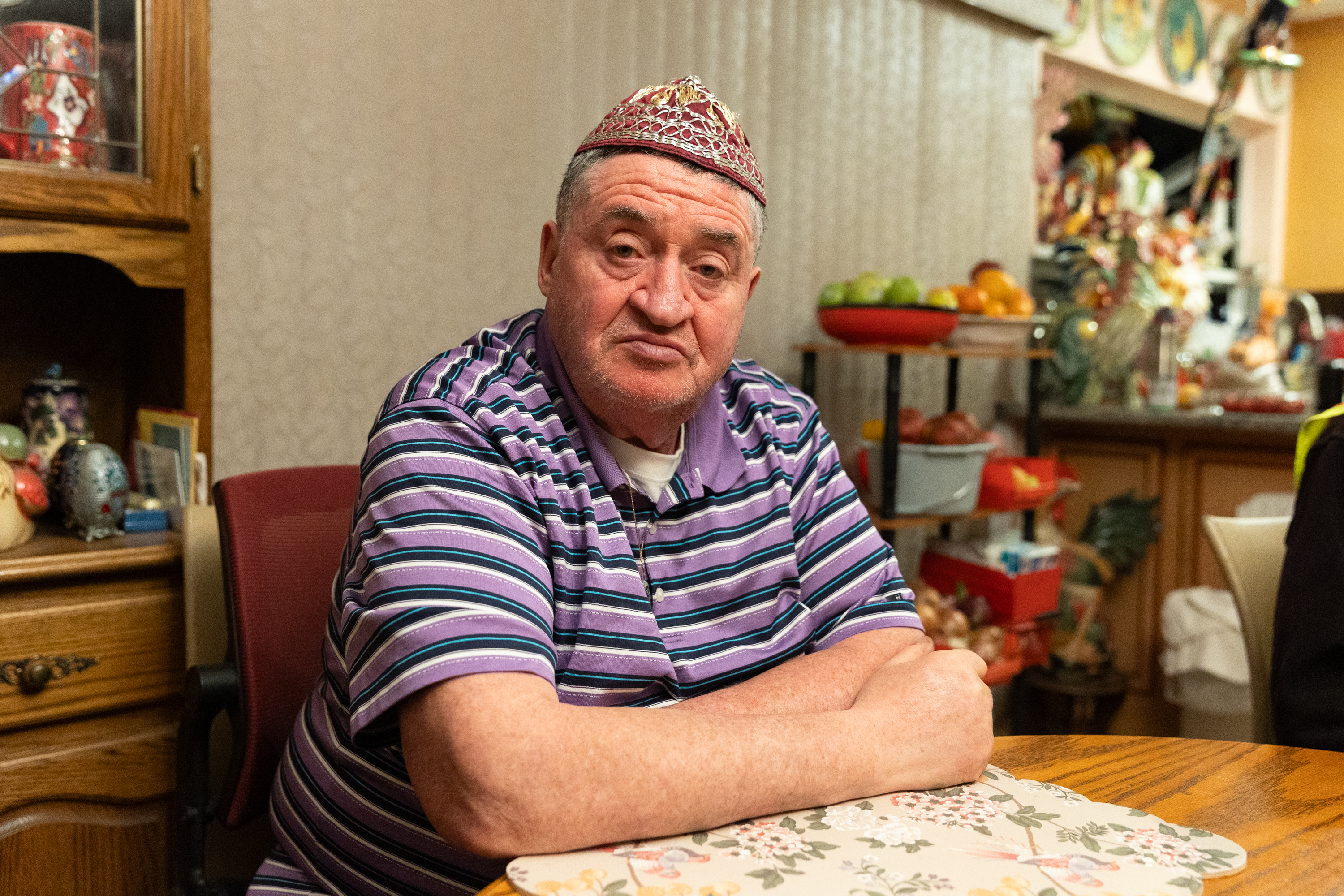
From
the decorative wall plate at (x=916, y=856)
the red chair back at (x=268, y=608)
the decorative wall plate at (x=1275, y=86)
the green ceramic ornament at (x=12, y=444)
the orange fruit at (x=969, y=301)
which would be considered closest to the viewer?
the decorative wall plate at (x=916, y=856)

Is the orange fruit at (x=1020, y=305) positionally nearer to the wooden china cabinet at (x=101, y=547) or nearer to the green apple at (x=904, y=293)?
the green apple at (x=904, y=293)

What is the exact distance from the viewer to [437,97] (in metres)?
2.05

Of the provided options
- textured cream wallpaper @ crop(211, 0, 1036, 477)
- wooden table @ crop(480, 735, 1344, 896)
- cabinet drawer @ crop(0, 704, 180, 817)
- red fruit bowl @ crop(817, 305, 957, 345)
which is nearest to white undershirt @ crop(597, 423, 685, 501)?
wooden table @ crop(480, 735, 1344, 896)

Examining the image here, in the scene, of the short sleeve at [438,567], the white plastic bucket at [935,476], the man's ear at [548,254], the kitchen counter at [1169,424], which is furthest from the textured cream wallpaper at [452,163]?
the short sleeve at [438,567]

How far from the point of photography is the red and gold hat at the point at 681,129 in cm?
110

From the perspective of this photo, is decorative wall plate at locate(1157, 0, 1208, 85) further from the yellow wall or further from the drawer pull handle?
the drawer pull handle

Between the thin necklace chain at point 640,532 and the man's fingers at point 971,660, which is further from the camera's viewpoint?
the thin necklace chain at point 640,532

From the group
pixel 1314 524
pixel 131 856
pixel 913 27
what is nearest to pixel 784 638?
pixel 1314 524

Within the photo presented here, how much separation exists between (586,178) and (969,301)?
5.79 ft

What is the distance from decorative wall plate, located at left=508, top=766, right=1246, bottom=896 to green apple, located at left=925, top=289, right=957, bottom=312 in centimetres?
172

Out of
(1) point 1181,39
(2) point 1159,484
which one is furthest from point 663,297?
(1) point 1181,39

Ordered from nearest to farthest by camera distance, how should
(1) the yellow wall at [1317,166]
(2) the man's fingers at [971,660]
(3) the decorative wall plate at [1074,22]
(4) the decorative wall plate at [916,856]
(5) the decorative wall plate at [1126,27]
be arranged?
(4) the decorative wall plate at [916,856], (2) the man's fingers at [971,660], (3) the decorative wall plate at [1074,22], (5) the decorative wall plate at [1126,27], (1) the yellow wall at [1317,166]

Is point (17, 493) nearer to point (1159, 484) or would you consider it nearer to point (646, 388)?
point (646, 388)

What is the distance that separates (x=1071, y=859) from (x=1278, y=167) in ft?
18.8
